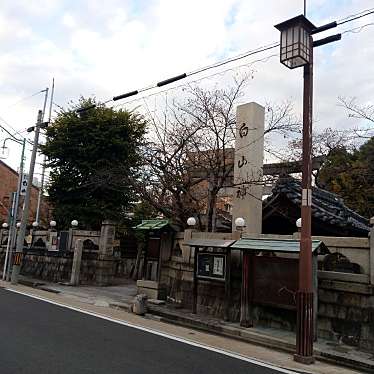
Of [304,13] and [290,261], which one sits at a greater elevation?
[304,13]

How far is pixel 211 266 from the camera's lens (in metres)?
12.9

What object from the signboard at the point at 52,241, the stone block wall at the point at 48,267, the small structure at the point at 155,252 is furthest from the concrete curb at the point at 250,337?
the signboard at the point at 52,241

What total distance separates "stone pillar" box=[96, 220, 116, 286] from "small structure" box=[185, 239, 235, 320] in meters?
8.72

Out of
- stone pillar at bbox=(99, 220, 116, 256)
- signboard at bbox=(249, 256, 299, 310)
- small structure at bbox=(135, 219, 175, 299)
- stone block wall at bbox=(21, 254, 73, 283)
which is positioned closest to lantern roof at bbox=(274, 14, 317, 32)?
signboard at bbox=(249, 256, 299, 310)

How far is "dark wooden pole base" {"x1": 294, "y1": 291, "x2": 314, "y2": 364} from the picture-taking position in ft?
28.3

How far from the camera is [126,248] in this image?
2562 centimetres

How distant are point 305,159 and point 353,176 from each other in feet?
56.4

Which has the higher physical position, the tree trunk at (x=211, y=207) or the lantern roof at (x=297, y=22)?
the lantern roof at (x=297, y=22)

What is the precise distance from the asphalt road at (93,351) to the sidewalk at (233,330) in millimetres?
1819

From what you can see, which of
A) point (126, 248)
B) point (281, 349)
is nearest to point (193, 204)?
point (126, 248)

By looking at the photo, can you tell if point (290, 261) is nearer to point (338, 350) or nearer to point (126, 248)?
point (338, 350)

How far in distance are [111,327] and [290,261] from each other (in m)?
4.82

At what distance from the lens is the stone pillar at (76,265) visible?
2100 centimetres

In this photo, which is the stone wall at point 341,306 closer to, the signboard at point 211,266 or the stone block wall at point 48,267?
the signboard at point 211,266
